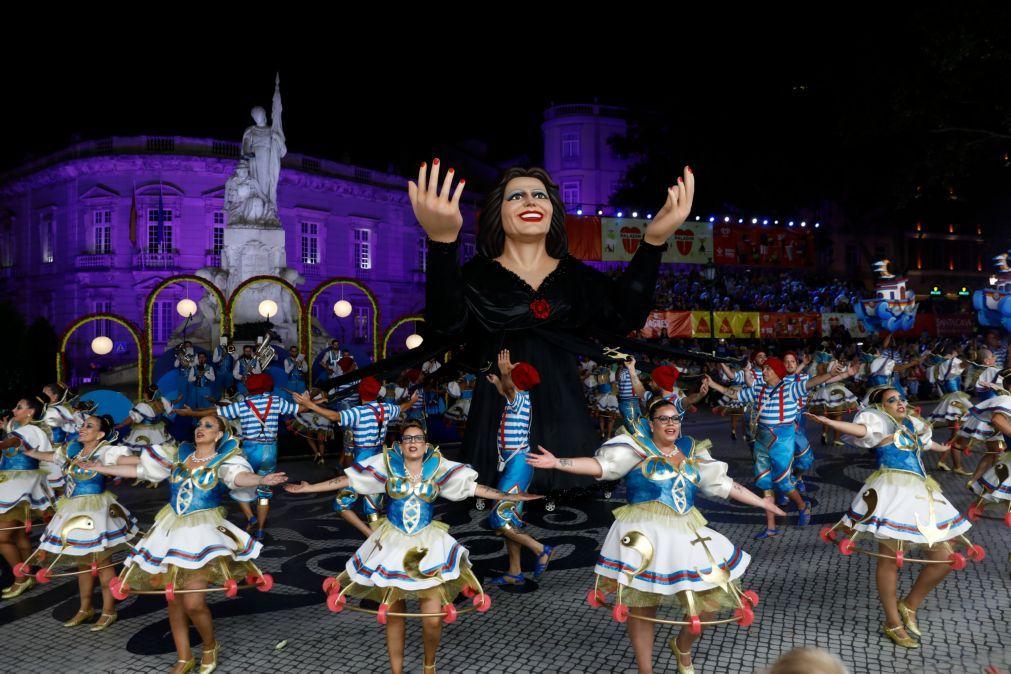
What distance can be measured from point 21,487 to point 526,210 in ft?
16.4

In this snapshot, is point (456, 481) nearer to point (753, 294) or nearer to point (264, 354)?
point (264, 354)

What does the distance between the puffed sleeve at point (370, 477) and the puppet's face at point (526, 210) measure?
2.66 meters

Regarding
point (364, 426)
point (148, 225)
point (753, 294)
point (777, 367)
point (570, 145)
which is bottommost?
point (364, 426)

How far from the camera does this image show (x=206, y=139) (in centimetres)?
3059

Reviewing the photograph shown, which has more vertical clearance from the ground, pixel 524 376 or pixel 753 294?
pixel 753 294

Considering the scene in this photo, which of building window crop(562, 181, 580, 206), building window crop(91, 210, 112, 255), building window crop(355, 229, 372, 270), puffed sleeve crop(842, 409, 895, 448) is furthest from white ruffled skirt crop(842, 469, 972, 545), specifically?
building window crop(562, 181, 580, 206)

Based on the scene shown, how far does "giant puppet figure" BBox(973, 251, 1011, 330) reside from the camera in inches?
535

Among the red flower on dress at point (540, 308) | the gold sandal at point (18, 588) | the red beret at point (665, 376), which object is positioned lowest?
the gold sandal at point (18, 588)

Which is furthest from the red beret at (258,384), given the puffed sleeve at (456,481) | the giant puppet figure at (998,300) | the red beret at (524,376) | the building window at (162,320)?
the building window at (162,320)

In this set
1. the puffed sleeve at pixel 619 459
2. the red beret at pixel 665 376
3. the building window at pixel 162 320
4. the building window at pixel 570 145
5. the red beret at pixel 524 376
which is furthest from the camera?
the building window at pixel 570 145

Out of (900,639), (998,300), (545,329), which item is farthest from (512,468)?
(998,300)

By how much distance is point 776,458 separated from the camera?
8141mm

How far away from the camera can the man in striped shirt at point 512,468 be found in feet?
20.3

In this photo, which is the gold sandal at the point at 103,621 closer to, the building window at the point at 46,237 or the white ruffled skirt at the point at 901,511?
the white ruffled skirt at the point at 901,511
